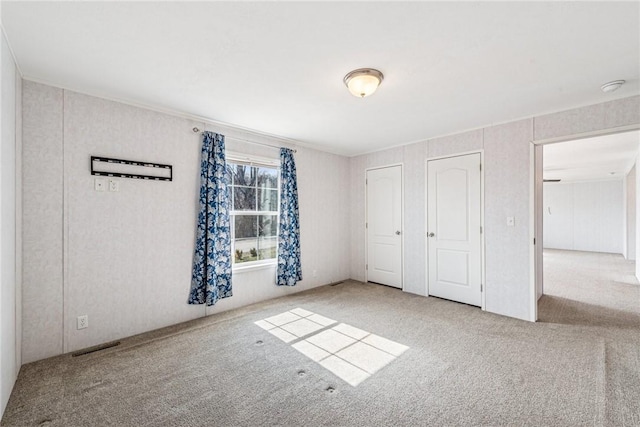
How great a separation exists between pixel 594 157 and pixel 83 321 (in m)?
9.01

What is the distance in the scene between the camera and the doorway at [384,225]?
484 centimetres

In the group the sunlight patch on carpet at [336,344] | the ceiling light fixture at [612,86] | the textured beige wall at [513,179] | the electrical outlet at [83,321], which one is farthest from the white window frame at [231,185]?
the ceiling light fixture at [612,86]

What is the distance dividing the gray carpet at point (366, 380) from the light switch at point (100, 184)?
1582 mm

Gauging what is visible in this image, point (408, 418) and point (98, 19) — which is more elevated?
point (98, 19)

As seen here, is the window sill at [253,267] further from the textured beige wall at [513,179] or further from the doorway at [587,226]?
the doorway at [587,226]

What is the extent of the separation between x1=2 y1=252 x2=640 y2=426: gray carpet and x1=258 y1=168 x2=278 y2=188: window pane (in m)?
1.96

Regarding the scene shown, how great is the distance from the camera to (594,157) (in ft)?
19.4

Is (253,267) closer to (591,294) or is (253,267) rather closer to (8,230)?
(8,230)

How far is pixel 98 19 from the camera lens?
1717 millimetres

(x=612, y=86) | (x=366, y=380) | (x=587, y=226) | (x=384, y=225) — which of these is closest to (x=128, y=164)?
(x=366, y=380)

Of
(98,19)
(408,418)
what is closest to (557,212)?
(408,418)

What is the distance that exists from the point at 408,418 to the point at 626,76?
3.34 metres

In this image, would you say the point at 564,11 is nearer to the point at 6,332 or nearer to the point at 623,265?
the point at 6,332

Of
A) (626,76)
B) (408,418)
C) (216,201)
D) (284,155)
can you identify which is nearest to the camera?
(408,418)
